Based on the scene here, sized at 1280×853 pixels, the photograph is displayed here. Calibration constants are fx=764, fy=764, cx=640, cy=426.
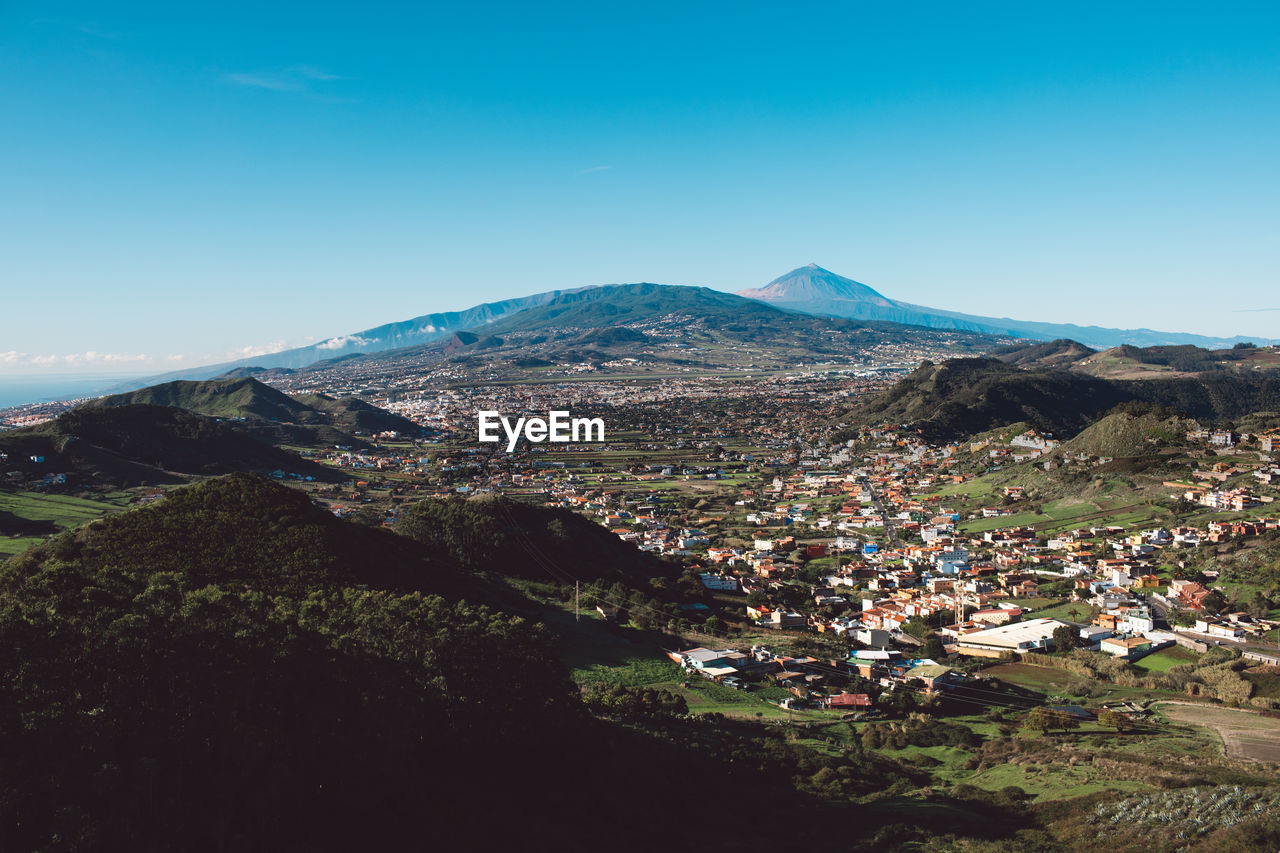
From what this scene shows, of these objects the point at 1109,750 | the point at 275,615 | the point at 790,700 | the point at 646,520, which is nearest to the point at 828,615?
the point at 790,700

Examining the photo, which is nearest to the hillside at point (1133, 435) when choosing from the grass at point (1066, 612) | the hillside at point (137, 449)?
the grass at point (1066, 612)

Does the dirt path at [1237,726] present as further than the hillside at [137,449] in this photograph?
No

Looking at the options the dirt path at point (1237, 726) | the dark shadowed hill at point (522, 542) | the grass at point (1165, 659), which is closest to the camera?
the dirt path at point (1237, 726)

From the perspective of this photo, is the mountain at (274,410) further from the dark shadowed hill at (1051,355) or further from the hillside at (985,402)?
the dark shadowed hill at (1051,355)

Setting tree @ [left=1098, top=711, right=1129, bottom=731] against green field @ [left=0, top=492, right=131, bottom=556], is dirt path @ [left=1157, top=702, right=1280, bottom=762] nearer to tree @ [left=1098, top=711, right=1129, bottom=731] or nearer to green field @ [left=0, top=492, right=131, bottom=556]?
tree @ [left=1098, top=711, right=1129, bottom=731]

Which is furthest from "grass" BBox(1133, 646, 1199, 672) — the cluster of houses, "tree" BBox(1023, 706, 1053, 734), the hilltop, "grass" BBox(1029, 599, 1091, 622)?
the hilltop

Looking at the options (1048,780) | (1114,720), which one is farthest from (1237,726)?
(1048,780)
